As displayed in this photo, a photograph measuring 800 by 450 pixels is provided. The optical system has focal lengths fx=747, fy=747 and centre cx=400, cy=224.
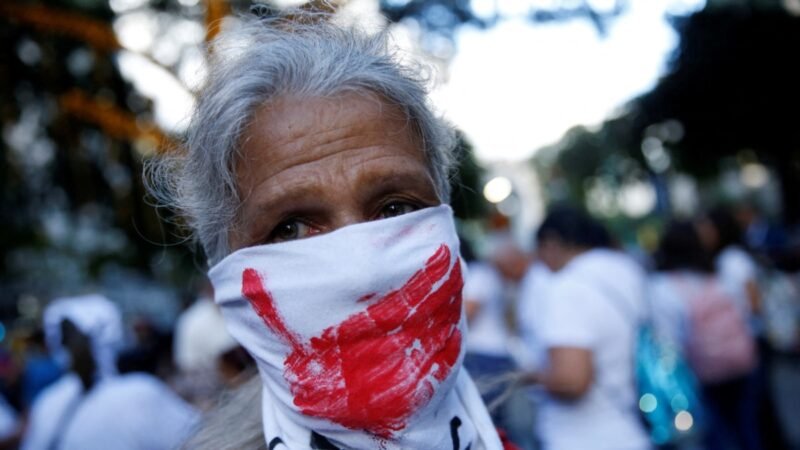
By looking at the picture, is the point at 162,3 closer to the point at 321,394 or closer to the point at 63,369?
the point at 63,369

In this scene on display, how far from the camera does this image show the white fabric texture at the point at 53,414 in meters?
3.72

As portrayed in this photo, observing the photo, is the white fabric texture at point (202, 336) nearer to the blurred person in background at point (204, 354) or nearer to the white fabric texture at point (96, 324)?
the blurred person in background at point (204, 354)

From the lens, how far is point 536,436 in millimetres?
3453

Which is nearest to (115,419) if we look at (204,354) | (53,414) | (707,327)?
(53,414)

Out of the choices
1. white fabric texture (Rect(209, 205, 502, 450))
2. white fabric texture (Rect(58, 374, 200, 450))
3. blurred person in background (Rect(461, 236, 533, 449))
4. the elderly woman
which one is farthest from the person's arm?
white fabric texture (Rect(209, 205, 502, 450))

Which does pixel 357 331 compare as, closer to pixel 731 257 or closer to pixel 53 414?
pixel 53 414

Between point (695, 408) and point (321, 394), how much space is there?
292 cm

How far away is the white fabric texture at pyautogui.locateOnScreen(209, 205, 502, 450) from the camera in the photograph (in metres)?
1.26

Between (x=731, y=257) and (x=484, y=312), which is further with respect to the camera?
(x=731, y=257)

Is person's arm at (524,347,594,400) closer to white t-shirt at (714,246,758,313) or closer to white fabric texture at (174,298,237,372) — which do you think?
white fabric texture at (174,298,237,372)

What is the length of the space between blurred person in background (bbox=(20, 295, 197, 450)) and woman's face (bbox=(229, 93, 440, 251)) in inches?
81.4

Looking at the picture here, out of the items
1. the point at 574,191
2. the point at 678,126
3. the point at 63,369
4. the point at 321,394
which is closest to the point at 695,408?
the point at 321,394

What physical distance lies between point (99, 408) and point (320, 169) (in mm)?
2741

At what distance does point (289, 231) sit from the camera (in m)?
1.38
